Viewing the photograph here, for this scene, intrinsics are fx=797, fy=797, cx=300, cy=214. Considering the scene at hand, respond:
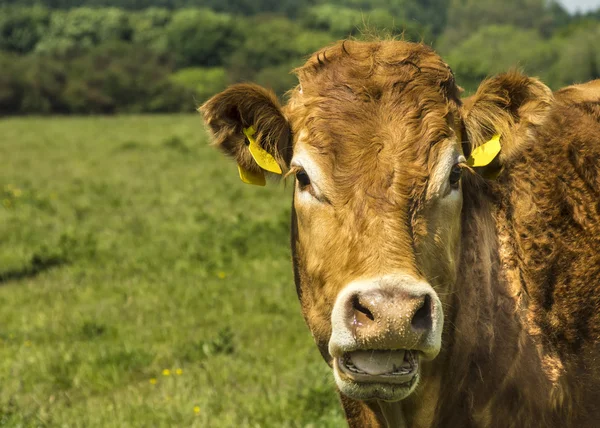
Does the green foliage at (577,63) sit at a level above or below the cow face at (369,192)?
below

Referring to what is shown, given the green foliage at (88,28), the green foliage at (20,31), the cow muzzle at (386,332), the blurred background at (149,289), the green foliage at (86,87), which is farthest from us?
the green foliage at (88,28)

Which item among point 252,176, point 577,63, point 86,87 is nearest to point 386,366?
point 252,176

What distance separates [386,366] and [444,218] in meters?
0.72

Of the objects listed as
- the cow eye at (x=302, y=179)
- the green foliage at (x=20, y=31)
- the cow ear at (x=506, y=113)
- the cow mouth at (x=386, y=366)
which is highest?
the cow ear at (x=506, y=113)

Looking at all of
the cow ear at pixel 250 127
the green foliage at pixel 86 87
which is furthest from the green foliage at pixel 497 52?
the cow ear at pixel 250 127

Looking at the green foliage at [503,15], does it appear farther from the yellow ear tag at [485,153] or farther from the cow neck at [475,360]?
the cow neck at [475,360]

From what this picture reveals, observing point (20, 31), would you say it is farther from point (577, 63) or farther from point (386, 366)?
point (386, 366)

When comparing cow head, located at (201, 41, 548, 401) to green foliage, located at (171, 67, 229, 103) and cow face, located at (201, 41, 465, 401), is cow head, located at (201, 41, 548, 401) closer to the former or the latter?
cow face, located at (201, 41, 465, 401)

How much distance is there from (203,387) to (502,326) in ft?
9.86

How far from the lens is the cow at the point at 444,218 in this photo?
3.01 m

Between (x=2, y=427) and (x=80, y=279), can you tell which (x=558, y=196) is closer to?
(x=2, y=427)

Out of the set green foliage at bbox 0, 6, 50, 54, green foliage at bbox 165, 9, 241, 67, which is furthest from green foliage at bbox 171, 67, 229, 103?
green foliage at bbox 0, 6, 50, 54

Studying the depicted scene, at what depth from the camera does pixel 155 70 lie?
4550cm

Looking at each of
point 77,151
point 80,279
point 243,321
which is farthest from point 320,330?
point 77,151
